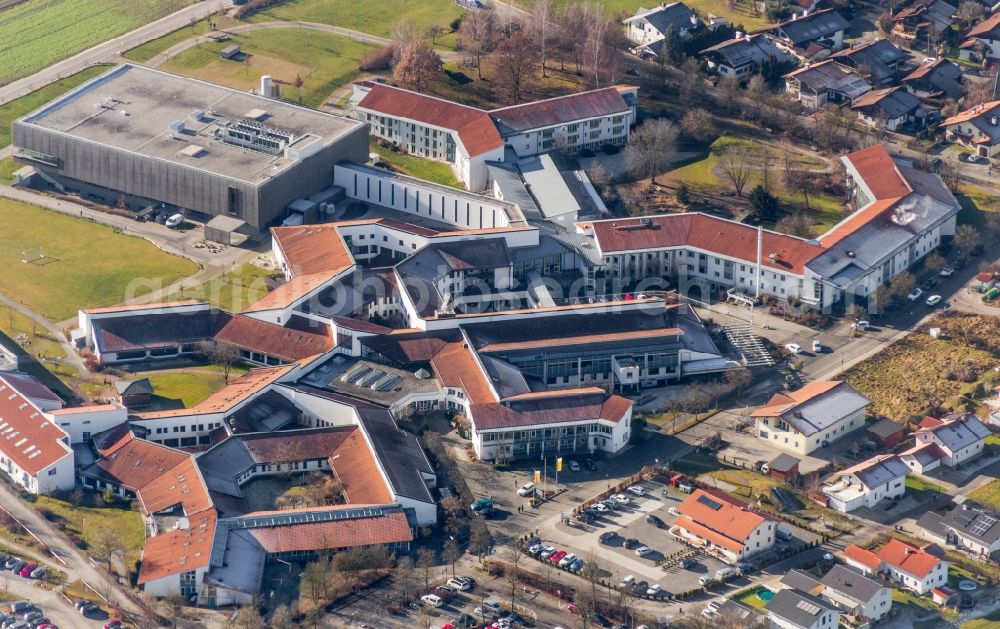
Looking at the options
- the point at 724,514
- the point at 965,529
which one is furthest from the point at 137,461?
the point at 965,529

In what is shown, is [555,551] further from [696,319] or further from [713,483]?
[696,319]

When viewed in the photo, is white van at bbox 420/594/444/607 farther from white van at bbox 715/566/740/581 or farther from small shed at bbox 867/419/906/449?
small shed at bbox 867/419/906/449

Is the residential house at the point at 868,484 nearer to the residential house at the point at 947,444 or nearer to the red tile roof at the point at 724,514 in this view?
the residential house at the point at 947,444

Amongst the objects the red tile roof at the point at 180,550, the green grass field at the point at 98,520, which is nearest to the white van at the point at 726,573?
the red tile roof at the point at 180,550

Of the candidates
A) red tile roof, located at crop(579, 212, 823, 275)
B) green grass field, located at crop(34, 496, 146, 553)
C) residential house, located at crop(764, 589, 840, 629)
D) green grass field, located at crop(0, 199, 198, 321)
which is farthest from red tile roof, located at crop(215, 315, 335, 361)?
residential house, located at crop(764, 589, 840, 629)

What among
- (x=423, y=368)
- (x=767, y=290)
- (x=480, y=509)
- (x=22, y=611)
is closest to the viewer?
(x=22, y=611)

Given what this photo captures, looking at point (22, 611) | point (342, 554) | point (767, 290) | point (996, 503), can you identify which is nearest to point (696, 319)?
point (767, 290)
